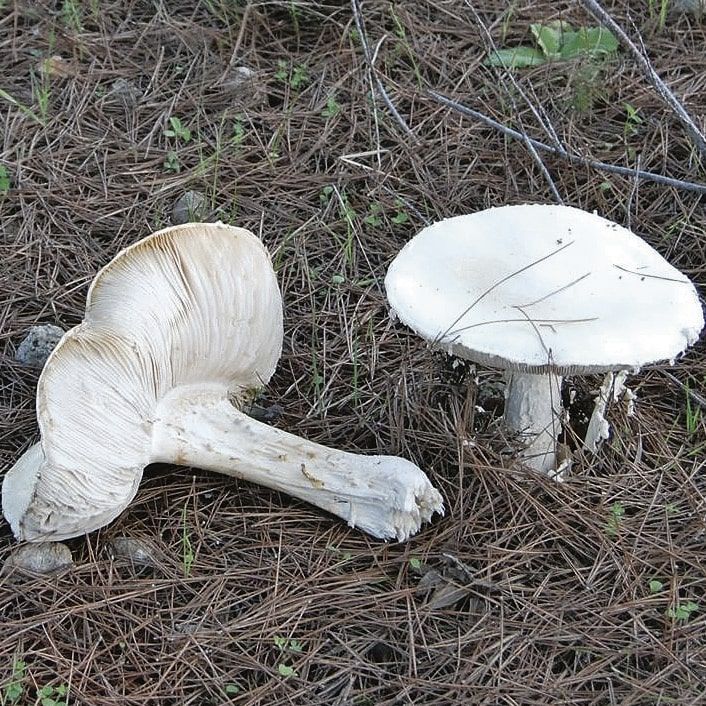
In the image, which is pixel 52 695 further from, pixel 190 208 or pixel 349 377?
pixel 190 208

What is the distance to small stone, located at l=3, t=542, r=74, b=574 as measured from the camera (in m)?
2.96

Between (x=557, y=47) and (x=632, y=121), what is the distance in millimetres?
594

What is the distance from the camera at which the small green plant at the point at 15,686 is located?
8.64ft

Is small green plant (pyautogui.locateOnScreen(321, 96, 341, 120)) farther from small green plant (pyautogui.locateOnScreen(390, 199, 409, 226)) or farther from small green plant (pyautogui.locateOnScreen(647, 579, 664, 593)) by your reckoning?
small green plant (pyautogui.locateOnScreen(647, 579, 664, 593))

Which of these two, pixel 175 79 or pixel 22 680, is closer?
pixel 22 680

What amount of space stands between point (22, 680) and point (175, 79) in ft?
10.4

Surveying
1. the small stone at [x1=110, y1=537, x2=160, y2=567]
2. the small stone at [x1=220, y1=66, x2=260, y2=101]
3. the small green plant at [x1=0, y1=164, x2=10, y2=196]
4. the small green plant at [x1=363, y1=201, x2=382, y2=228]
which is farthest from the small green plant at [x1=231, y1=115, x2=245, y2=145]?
the small stone at [x1=110, y1=537, x2=160, y2=567]

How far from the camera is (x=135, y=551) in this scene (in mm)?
3023

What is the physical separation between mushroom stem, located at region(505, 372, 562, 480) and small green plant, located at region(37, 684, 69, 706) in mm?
1529

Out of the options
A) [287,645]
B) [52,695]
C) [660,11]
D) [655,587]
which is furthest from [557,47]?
[52,695]

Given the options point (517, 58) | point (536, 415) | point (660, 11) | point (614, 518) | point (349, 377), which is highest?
point (660, 11)

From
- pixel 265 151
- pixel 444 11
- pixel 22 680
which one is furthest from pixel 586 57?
pixel 22 680

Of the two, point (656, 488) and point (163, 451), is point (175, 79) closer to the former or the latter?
point (163, 451)

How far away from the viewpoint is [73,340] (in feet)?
8.77
